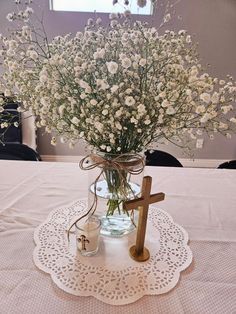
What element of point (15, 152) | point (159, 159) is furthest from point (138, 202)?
point (15, 152)

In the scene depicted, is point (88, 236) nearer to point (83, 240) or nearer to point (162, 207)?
point (83, 240)

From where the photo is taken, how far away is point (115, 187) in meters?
0.81

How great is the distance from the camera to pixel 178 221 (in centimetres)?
94

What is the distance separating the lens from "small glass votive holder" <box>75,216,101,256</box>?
0.74 meters

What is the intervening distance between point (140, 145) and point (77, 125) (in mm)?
181

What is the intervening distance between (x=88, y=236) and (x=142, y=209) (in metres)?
0.16

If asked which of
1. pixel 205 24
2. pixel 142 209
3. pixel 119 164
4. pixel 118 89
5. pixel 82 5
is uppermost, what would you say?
pixel 82 5

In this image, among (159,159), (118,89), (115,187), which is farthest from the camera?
(159,159)

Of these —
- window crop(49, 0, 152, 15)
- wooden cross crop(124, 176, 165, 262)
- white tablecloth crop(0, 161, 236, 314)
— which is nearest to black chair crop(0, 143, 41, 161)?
white tablecloth crop(0, 161, 236, 314)

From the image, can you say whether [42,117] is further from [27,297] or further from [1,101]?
[27,297]

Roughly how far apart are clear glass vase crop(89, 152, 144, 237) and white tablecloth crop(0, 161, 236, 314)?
8.2 inches

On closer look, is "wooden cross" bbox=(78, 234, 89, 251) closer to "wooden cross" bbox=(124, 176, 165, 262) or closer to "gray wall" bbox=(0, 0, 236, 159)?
"wooden cross" bbox=(124, 176, 165, 262)

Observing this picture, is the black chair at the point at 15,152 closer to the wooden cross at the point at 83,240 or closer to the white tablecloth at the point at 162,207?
the white tablecloth at the point at 162,207

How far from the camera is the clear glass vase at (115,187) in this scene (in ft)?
2.48
